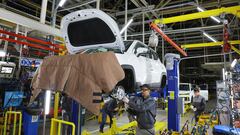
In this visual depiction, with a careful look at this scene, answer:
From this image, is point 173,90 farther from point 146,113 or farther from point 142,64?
point 146,113

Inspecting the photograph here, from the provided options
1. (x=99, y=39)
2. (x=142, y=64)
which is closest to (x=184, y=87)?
(x=142, y=64)

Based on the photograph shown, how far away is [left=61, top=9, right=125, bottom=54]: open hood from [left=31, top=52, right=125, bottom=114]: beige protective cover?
0.64 meters

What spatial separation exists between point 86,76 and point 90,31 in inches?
42.6

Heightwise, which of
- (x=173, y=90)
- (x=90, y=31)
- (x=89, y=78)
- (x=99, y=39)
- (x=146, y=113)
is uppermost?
(x=90, y=31)

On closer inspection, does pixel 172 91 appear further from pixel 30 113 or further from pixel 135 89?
pixel 30 113

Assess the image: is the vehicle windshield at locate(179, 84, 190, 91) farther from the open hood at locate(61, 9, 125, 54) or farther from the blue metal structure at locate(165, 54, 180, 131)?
the open hood at locate(61, 9, 125, 54)

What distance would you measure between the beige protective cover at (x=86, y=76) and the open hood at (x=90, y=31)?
0.64 m

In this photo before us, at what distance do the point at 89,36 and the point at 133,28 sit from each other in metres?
11.4

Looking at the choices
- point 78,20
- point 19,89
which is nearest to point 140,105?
point 78,20

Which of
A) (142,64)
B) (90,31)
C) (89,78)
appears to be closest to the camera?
(89,78)

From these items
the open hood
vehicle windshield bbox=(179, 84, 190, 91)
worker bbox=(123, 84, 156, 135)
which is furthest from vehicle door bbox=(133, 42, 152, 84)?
vehicle windshield bbox=(179, 84, 190, 91)

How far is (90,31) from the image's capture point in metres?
3.17

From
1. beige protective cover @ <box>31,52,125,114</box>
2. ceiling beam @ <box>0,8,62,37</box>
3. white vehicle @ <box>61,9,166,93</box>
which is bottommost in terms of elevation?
beige protective cover @ <box>31,52,125,114</box>

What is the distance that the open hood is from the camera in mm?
2836
